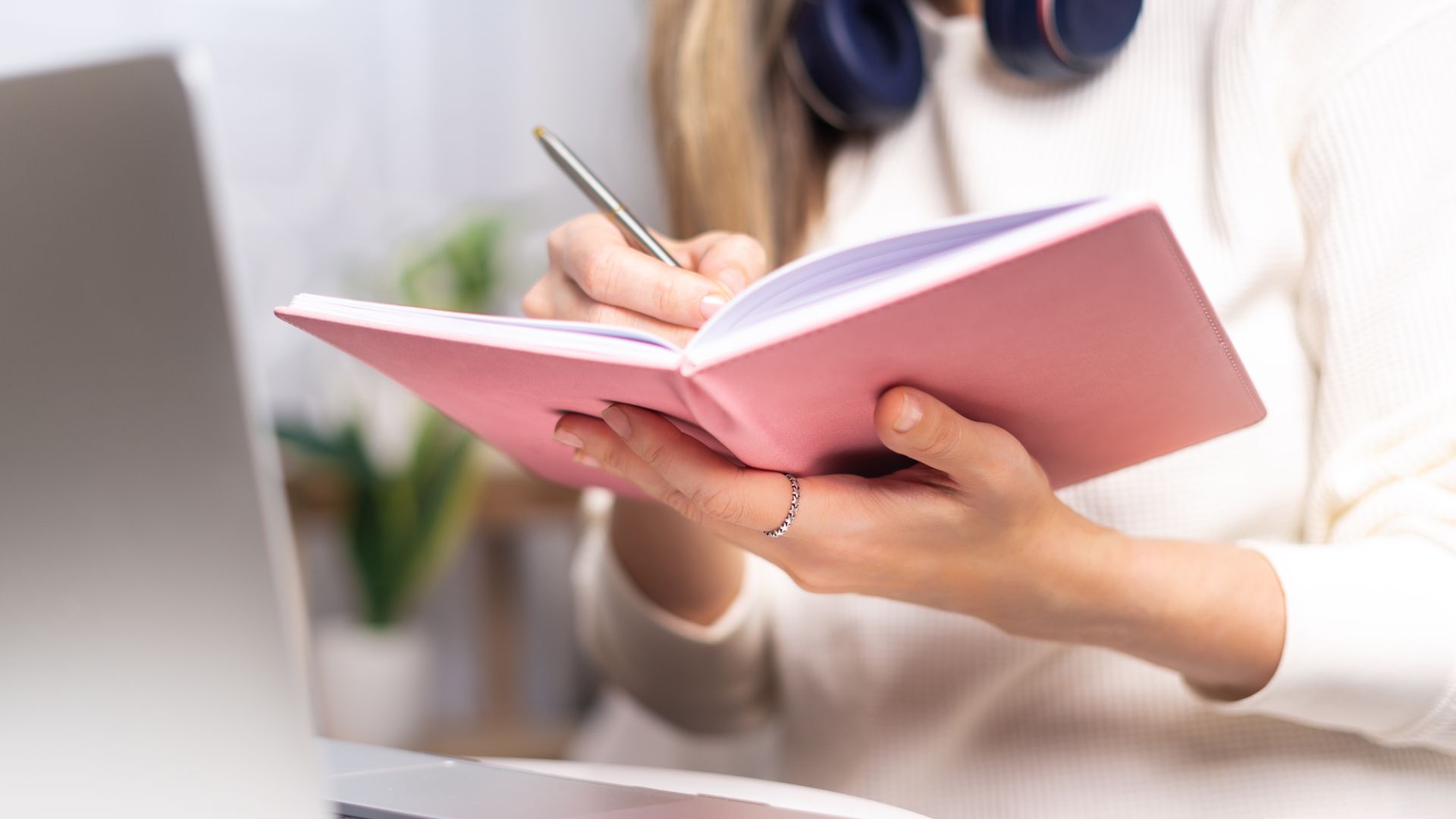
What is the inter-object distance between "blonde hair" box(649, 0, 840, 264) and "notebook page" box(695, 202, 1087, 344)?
0.51 m

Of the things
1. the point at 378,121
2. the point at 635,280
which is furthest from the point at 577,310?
the point at 378,121

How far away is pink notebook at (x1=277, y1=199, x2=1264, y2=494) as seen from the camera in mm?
358

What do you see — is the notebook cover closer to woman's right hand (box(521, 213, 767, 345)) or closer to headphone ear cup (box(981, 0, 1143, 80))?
woman's right hand (box(521, 213, 767, 345))

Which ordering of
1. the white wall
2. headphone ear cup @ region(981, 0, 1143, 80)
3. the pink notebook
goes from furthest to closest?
1. the white wall
2. headphone ear cup @ region(981, 0, 1143, 80)
3. the pink notebook

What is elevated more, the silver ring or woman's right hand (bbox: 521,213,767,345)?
woman's right hand (bbox: 521,213,767,345)

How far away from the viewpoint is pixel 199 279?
0.78 feet

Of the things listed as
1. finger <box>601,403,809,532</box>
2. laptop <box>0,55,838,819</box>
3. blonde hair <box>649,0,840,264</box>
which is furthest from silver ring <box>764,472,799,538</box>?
blonde hair <box>649,0,840,264</box>

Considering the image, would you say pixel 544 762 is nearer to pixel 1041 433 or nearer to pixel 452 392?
pixel 452 392

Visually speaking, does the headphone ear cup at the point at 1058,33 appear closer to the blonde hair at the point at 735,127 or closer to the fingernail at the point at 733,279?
the blonde hair at the point at 735,127

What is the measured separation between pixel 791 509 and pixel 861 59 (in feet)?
1.68

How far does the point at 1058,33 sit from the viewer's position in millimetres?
740

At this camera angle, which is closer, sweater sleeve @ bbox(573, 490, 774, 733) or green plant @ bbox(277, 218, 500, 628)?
sweater sleeve @ bbox(573, 490, 774, 733)

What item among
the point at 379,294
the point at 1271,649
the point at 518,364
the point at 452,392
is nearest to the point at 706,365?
the point at 518,364

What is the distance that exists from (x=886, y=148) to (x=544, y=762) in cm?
60
